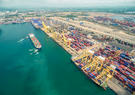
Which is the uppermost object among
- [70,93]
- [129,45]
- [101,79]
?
[129,45]

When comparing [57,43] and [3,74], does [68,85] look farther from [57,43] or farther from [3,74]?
[57,43]

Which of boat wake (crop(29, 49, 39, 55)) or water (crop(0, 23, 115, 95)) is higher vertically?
boat wake (crop(29, 49, 39, 55))

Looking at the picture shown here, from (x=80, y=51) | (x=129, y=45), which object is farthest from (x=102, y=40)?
(x=80, y=51)

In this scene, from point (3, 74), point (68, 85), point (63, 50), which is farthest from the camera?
point (63, 50)

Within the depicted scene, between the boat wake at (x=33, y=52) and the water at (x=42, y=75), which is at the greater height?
the boat wake at (x=33, y=52)

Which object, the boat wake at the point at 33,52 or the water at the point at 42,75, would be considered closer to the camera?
the water at the point at 42,75

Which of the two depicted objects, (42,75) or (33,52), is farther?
(33,52)

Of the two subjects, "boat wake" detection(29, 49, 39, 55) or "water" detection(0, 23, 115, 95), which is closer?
"water" detection(0, 23, 115, 95)

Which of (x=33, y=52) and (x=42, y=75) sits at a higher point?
(x=33, y=52)
